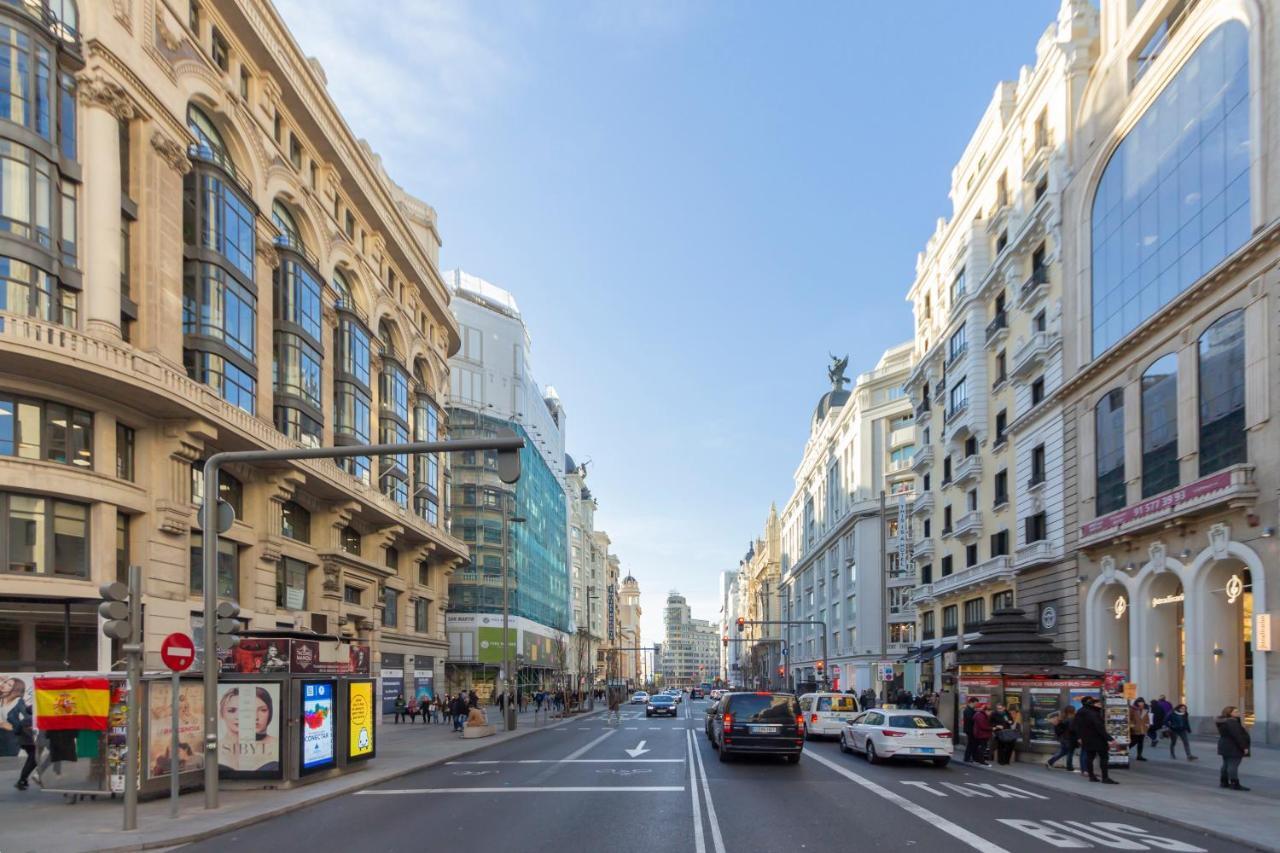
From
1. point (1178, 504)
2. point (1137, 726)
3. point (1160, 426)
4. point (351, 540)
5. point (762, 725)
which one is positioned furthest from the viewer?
point (351, 540)

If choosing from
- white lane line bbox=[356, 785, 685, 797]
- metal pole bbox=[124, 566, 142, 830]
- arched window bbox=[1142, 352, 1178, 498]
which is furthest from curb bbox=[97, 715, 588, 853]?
arched window bbox=[1142, 352, 1178, 498]

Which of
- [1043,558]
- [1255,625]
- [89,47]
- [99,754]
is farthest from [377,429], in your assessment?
[1255,625]

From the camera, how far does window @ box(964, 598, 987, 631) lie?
169ft

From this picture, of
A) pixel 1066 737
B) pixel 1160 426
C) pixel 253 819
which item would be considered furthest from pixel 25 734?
pixel 1160 426

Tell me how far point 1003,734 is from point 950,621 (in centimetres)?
3434

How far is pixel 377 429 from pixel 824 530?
62784mm

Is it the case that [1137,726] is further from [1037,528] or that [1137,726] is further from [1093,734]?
[1037,528]

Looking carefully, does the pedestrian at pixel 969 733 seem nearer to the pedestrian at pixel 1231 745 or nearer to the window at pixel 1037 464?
the pedestrian at pixel 1231 745

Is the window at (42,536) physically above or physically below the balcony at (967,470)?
below

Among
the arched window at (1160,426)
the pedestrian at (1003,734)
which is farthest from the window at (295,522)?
the arched window at (1160,426)

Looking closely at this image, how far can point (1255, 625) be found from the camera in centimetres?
2686

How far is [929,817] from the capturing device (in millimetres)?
15023

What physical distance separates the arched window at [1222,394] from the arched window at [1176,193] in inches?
82.5

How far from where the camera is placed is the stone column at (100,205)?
27516 mm
